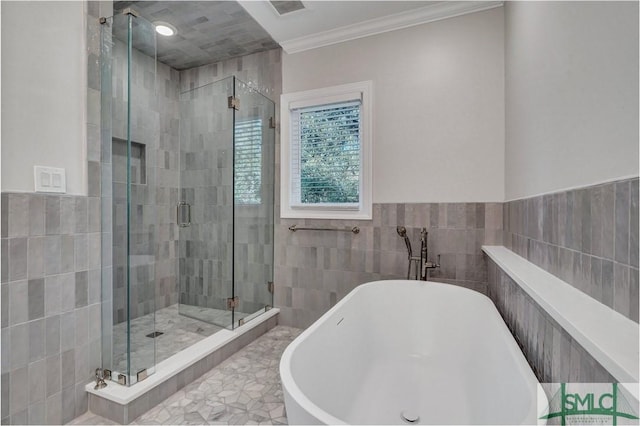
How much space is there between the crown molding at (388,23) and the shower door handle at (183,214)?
1839mm

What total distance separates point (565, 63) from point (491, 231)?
55.5 inches

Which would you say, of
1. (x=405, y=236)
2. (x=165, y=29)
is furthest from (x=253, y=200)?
(x=165, y=29)

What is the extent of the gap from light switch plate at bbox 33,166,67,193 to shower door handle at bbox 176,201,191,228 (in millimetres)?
1443

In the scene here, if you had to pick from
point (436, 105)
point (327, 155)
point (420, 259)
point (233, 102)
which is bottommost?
point (420, 259)

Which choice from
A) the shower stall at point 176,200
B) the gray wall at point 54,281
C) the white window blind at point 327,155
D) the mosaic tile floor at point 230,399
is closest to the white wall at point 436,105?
the white window blind at point 327,155

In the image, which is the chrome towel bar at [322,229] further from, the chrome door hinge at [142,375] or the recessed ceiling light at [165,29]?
the recessed ceiling light at [165,29]

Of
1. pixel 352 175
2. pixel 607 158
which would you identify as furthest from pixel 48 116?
pixel 607 158

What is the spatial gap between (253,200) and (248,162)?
0.36 meters

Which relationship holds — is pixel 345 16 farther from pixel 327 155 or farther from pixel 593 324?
pixel 593 324

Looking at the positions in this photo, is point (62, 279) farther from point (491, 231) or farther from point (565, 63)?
point (491, 231)

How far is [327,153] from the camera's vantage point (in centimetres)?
276

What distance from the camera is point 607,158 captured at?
0.82 metres

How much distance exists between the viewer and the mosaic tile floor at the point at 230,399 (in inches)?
63.1

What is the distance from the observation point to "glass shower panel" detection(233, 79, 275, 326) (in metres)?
2.78
